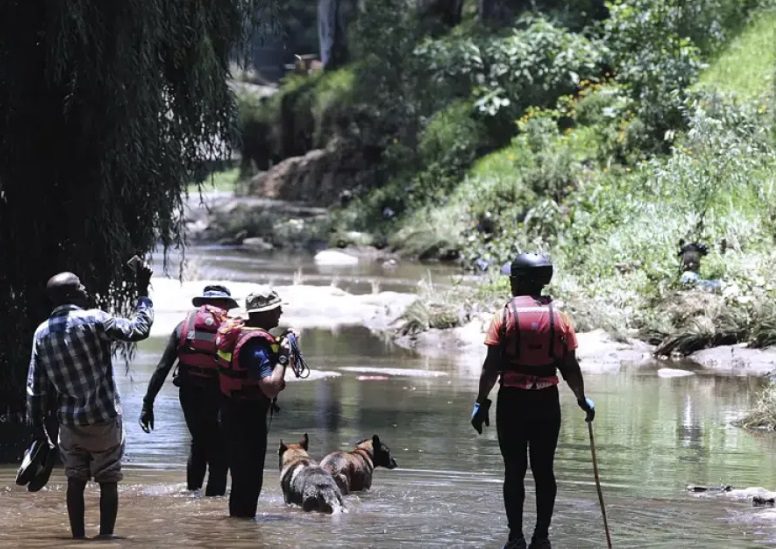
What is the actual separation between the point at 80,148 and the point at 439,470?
4.28 meters

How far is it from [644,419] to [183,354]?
618 cm

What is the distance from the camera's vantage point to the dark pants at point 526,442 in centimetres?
905

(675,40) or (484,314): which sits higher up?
(675,40)

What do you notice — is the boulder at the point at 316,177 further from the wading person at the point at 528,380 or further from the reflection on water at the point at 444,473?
the wading person at the point at 528,380

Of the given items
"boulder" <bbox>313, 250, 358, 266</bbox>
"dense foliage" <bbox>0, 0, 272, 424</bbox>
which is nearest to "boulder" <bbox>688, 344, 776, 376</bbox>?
"dense foliage" <bbox>0, 0, 272, 424</bbox>

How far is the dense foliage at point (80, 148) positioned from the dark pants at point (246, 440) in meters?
4.07

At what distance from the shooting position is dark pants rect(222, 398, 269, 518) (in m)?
9.79

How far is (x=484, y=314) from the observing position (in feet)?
72.9

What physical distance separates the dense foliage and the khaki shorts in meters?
4.44

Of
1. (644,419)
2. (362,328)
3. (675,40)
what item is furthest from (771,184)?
(675,40)

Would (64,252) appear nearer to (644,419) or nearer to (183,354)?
(183,354)

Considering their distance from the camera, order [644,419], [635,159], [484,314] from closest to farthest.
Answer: [644,419] → [484,314] → [635,159]

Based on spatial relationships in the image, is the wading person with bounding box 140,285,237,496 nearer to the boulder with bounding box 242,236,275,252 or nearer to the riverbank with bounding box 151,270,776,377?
the riverbank with bounding box 151,270,776,377

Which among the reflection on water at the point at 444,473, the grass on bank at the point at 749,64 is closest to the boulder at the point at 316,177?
the grass on bank at the point at 749,64
